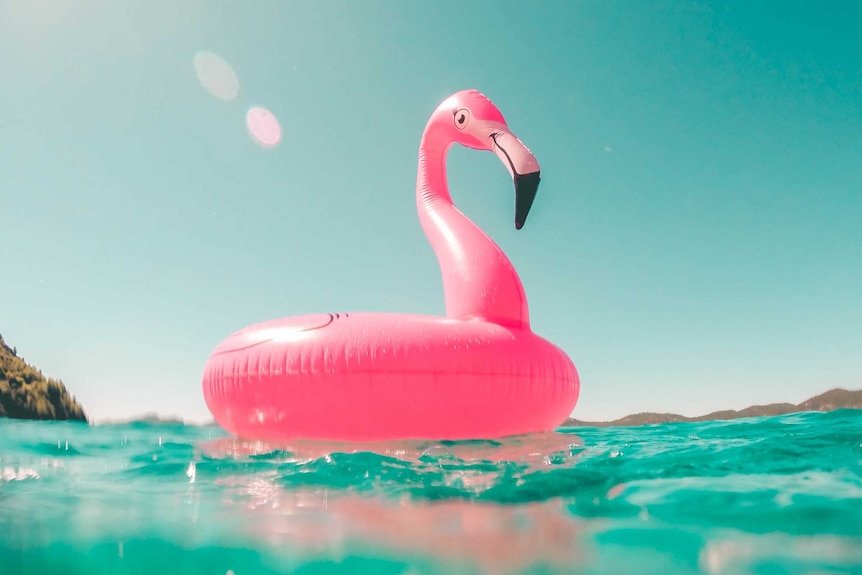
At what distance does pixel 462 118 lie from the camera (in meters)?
5.45

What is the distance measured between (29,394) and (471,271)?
556 centimetres

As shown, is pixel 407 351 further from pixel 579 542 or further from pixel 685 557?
pixel 685 557

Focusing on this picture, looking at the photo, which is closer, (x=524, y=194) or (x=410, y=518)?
(x=410, y=518)

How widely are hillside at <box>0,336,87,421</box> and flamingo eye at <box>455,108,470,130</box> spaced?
232 inches

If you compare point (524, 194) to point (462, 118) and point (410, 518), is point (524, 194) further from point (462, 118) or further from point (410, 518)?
point (410, 518)

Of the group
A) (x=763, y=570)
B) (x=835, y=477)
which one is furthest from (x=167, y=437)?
(x=835, y=477)

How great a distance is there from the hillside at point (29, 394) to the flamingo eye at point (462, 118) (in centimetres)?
590

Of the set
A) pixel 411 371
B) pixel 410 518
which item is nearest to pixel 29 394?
pixel 411 371

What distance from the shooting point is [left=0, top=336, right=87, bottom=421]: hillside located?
19.5ft

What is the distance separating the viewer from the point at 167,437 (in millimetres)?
5242

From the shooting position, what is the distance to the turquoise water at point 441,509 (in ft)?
8.46

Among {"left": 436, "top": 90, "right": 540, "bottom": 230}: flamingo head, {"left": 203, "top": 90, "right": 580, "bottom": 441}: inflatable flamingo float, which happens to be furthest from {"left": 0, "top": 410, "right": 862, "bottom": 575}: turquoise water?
{"left": 436, "top": 90, "right": 540, "bottom": 230}: flamingo head

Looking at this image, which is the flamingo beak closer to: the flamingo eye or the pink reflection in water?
the flamingo eye

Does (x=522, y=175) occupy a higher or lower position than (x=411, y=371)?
higher
